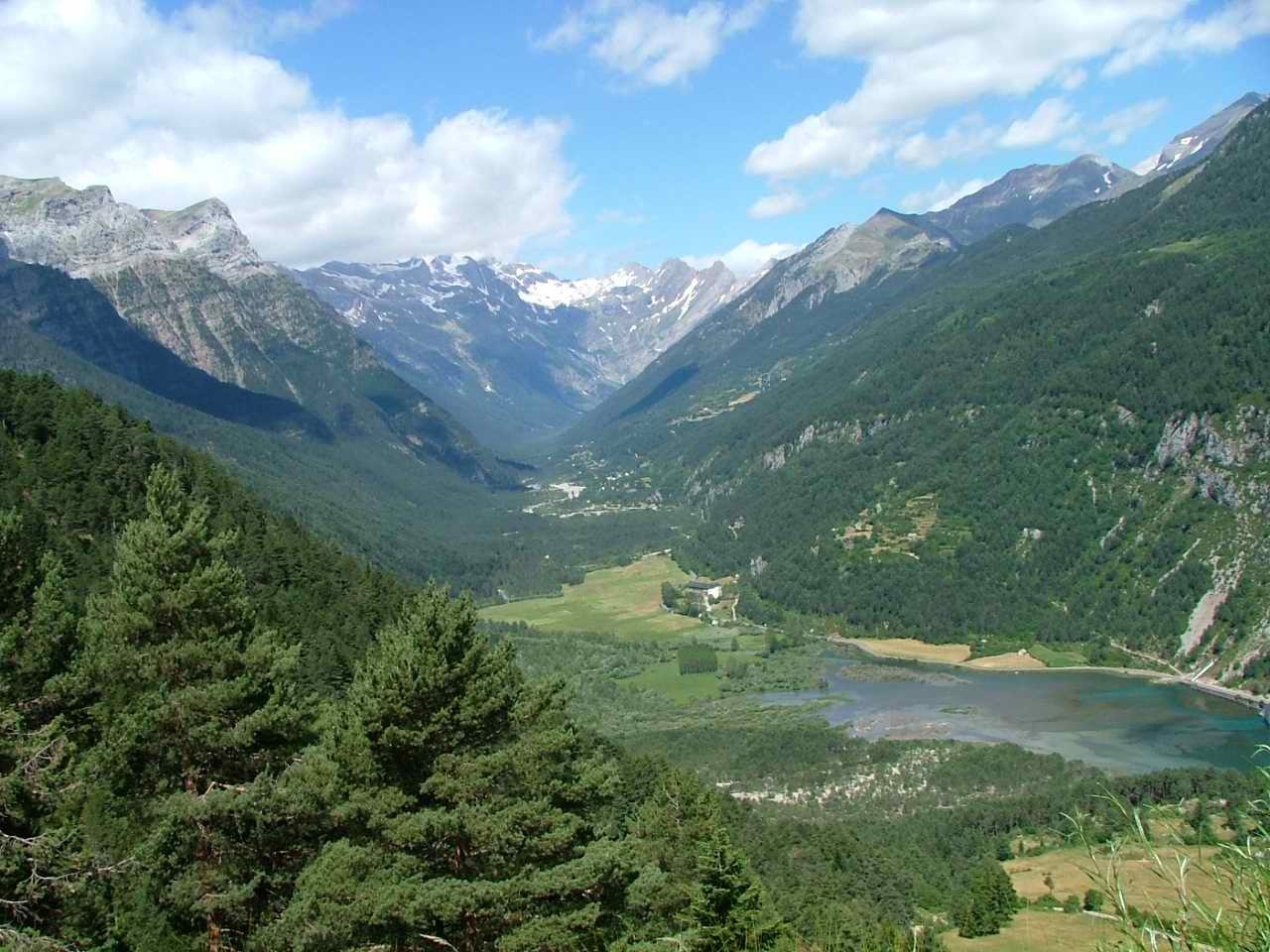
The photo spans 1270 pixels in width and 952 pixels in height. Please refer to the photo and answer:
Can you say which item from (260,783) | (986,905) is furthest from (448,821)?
(986,905)

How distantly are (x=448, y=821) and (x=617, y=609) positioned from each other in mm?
Result: 127161

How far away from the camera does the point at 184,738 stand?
58.9ft

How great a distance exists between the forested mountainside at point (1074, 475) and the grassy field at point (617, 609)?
1107cm

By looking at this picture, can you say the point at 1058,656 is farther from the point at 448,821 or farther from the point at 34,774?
the point at 34,774

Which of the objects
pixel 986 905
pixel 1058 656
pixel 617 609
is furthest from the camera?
pixel 617 609

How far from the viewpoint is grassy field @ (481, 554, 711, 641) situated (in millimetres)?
130000

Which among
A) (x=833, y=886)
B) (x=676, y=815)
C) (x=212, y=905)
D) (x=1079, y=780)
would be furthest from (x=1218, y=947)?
(x=1079, y=780)

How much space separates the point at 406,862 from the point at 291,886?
3.00 m

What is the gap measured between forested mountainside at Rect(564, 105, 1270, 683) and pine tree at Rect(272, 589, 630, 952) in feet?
320

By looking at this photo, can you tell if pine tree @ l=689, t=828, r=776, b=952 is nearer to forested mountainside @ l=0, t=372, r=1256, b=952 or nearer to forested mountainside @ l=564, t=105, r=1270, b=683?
forested mountainside @ l=0, t=372, r=1256, b=952

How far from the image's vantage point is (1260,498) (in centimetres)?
11288

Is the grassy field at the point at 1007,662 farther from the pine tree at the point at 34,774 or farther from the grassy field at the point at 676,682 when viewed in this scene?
the pine tree at the point at 34,774

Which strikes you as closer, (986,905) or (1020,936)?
(1020,936)

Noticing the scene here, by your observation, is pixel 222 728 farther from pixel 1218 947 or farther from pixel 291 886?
pixel 1218 947
